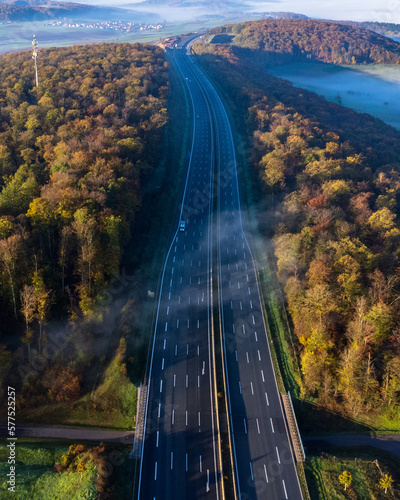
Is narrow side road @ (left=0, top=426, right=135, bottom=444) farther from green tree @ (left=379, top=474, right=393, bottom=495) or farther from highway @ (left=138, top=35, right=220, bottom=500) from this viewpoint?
green tree @ (left=379, top=474, right=393, bottom=495)

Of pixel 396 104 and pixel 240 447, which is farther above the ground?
pixel 396 104

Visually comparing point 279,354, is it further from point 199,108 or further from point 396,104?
point 396,104

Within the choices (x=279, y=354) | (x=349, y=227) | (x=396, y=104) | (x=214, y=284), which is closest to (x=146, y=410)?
(x=279, y=354)

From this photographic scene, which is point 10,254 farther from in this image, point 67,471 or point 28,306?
point 67,471

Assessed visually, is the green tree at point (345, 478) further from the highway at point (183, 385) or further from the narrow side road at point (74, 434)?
the narrow side road at point (74, 434)

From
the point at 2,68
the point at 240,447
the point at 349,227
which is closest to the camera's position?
the point at 240,447

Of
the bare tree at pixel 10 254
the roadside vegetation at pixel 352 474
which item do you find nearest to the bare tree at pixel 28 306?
the bare tree at pixel 10 254
